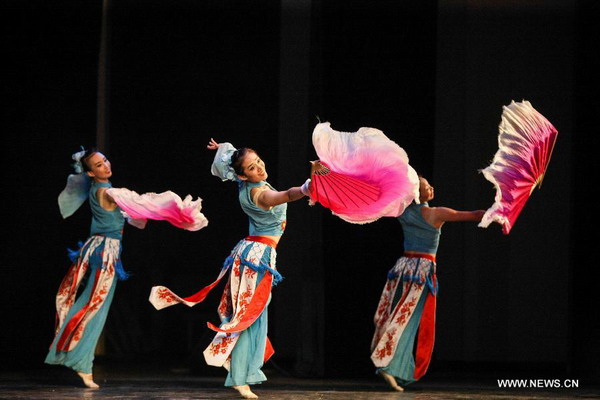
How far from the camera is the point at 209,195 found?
230 inches

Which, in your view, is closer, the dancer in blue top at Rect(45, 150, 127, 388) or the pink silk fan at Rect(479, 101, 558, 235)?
the pink silk fan at Rect(479, 101, 558, 235)

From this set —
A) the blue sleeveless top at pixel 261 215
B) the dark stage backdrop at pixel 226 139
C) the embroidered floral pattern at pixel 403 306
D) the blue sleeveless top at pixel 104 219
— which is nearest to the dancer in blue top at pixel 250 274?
the blue sleeveless top at pixel 261 215

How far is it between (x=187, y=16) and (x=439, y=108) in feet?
5.69

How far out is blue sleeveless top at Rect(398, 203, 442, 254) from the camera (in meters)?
4.86

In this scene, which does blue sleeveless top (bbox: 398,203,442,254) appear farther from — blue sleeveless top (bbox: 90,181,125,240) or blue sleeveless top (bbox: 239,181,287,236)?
blue sleeveless top (bbox: 90,181,125,240)

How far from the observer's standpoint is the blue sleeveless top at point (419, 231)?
486 centimetres

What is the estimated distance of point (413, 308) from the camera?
4.86 metres

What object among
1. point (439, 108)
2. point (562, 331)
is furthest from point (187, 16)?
point (562, 331)

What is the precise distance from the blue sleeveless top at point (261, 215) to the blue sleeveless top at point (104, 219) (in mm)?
897

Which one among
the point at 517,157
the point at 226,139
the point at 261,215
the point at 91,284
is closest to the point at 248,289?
the point at 261,215

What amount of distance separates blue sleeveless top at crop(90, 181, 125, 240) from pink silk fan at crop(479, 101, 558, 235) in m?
2.09

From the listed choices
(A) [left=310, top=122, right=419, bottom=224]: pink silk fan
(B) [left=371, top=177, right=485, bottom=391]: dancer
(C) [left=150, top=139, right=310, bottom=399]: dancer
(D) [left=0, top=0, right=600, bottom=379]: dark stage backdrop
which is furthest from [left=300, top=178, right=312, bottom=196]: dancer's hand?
(D) [left=0, top=0, right=600, bottom=379]: dark stage backdrop

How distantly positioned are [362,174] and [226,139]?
6.84 ft

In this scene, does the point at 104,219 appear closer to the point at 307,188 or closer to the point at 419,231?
the point at 307,188
